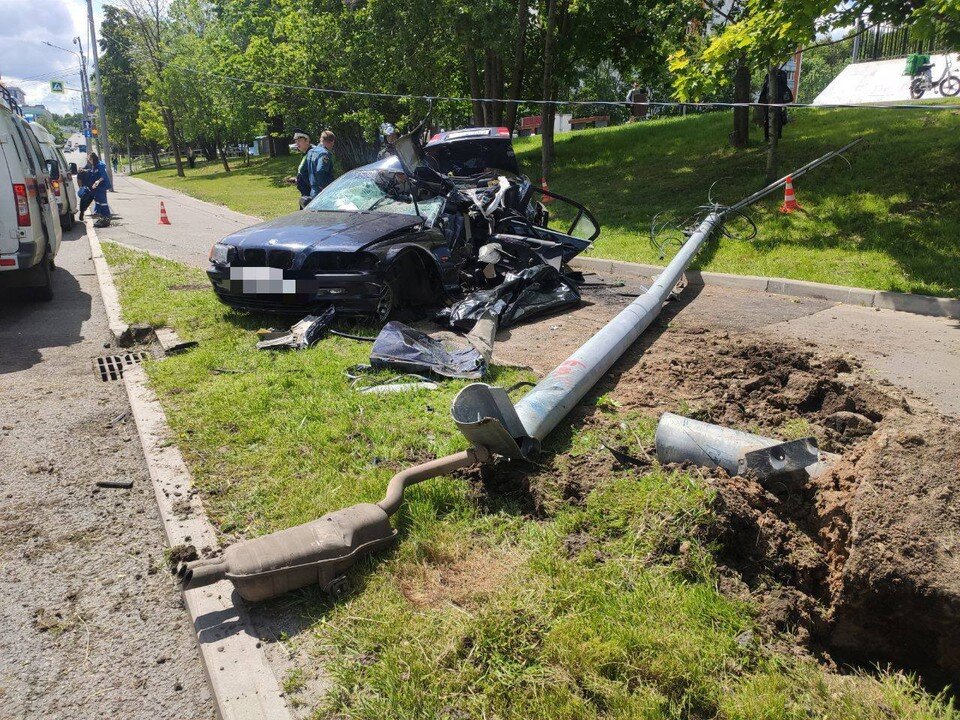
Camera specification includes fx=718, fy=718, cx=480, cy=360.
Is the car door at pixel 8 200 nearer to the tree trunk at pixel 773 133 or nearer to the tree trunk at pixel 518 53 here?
the tree trunk at pixel 773 133

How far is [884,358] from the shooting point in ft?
21.1

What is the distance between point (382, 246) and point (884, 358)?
4.82 metres

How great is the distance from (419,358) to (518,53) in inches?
602

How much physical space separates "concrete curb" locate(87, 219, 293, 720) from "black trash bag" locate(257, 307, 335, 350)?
78.3 inches

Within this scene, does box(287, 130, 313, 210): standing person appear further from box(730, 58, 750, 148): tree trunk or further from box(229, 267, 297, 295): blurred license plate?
box(730, 58, 750, 148): tree trunk

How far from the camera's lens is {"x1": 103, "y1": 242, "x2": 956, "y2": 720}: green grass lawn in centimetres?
242

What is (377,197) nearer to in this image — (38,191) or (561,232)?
(561,232)

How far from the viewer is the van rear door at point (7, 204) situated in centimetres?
770

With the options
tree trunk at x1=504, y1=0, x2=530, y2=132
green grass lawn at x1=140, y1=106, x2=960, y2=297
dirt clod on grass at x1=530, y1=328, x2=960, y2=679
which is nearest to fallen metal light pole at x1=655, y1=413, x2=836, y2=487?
dirt clod on grass at x1=530, y1=328, x2=960, y2=679

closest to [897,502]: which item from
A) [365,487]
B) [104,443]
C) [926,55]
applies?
[365,487]

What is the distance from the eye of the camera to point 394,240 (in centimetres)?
750

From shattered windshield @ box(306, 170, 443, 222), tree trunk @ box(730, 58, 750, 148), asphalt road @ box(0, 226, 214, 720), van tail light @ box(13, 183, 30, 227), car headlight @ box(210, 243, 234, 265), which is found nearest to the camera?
asphalt road @ box(0, 226, 214, 720)

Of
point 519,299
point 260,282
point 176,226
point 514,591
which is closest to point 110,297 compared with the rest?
point 260,282

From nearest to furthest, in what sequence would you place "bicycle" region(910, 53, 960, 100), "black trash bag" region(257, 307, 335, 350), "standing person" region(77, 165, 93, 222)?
"black trash bag" region(257, 307, 335, 350) → "standing person" region(77, 165, 93, 222) → "bicycle" region(910, 53, 960, 100)
